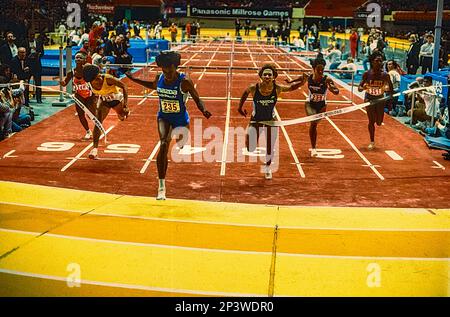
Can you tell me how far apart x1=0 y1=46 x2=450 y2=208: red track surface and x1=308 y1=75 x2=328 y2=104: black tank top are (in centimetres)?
121

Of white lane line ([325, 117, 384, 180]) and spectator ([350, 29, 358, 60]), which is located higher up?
spectator ([350, 29, 358, 60])

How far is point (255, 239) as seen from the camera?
7312 mm

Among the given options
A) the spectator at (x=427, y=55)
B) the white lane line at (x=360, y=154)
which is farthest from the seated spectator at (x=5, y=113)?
the spectator at (x=427, y=55)

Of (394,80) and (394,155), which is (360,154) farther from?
(394,80)

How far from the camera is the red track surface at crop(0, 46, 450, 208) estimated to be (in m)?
10.5

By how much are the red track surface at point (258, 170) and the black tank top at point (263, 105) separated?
1.09 m

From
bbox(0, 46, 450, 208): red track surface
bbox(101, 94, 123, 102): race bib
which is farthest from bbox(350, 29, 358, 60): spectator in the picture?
bbox(101, 94, 123, 102): race bib

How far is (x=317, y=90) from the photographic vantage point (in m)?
12.9

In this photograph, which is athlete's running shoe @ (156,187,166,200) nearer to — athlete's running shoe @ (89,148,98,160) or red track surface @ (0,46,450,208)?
red track surface @ (0,46,450,208)
